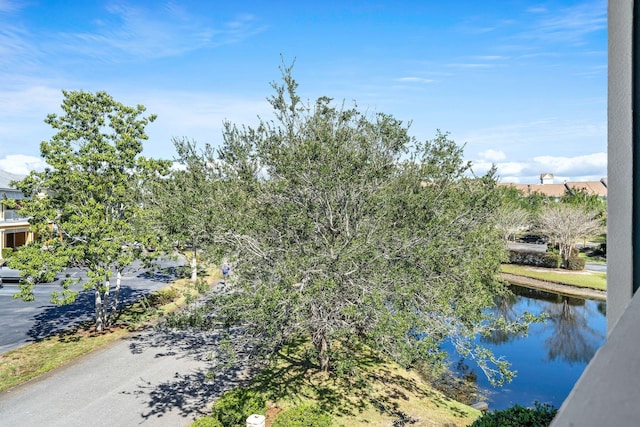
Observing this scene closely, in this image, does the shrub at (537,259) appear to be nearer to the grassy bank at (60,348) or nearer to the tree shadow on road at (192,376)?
the tree shadow on road at (192,376)

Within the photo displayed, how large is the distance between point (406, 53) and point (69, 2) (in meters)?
9.77

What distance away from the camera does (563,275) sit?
27.5 meters

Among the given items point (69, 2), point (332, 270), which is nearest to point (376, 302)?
point (332, 270)

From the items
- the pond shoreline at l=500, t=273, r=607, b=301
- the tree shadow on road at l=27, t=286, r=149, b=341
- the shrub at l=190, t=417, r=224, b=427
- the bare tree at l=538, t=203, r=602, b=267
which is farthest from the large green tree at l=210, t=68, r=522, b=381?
the bare tree at l=538, t=203, r=602, b=267

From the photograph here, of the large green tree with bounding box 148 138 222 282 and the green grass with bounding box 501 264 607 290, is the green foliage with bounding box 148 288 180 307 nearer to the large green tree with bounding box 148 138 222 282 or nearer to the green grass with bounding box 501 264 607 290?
the large green tree with bounding box 148 138 222 282

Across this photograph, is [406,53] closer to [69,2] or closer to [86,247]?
[69,2]

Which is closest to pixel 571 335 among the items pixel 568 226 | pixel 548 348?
pixel 548 348

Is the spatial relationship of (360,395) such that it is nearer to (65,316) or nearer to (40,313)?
(65,316)

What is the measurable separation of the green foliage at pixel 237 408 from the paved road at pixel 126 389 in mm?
752

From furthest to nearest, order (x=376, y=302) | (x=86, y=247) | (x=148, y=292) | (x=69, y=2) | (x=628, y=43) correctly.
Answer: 1. (x=148, y=292)
2. (x=86, y=247)
3. (x=69, y=2)
4. (x=376, y=302)
5. (x=628, y=43)

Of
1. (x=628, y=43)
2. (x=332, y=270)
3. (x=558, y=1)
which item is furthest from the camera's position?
(x=332, y=270)

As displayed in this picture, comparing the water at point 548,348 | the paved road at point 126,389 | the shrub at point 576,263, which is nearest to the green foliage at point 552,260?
the shrub at point 576,263

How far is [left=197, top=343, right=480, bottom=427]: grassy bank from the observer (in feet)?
29.1

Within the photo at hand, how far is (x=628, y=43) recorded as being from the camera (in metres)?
1.40
